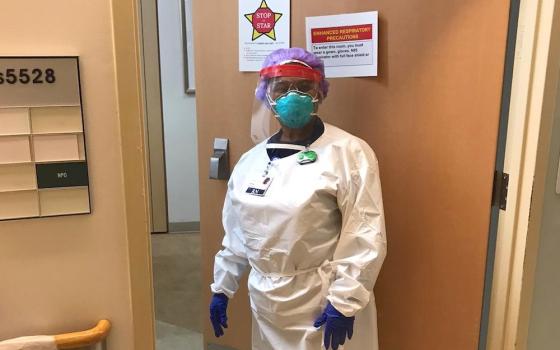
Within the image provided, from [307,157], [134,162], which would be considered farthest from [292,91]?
[134,162]

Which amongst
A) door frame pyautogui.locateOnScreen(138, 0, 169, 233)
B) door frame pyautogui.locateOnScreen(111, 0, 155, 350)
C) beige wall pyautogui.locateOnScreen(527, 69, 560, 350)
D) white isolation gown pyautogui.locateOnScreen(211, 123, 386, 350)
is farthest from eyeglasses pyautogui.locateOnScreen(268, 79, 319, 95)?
door frame pyautogui.locateOnScreen(138, 0, 169, 233)

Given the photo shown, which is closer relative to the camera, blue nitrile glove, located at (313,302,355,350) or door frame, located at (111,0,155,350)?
door frame, located at (111,0,155,350)

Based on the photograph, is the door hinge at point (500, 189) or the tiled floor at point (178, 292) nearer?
the door hinge at point (500, 189)

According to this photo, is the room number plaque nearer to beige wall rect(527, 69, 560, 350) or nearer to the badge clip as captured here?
the badge clip

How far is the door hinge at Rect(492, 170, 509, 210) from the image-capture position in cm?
137

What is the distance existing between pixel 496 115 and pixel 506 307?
539 millimetres

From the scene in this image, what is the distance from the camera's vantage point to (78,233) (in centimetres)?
102

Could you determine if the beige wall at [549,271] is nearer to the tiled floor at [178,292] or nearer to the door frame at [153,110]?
the tiled floor at [178,292]

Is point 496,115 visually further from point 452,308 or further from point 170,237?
point 170,237

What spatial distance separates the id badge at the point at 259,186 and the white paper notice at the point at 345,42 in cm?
46

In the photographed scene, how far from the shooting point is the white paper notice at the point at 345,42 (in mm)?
1576

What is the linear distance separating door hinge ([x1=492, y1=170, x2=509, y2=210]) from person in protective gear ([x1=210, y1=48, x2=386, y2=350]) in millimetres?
331

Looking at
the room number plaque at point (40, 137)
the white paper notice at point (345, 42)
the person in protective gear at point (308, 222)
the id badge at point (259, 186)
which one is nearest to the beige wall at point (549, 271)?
the person in protective gear at point (308, 222)

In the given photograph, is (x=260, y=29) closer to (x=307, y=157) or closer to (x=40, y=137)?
(x=307, y=157)
